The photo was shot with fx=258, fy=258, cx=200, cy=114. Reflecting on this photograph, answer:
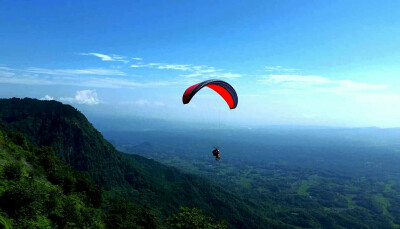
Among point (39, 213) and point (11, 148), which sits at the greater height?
point (11, 148)

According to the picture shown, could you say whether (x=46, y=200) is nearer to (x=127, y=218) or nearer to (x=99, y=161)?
(x=127, y=218)

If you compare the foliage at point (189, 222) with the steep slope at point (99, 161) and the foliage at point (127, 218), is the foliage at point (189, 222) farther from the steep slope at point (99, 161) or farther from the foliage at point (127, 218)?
the steep slope at point (99, 161)

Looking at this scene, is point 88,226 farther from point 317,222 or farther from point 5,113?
point 317,222

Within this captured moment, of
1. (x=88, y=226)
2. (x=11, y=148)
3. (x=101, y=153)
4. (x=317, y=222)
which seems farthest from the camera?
(x=317, y=222)

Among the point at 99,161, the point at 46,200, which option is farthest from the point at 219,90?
the point at 99,161

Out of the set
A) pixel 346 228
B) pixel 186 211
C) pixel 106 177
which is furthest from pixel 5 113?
pixel 346 228

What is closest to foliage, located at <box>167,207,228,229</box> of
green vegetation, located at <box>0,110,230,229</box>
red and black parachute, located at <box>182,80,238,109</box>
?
green vegetation, located at <box>0,110,230,229</box>

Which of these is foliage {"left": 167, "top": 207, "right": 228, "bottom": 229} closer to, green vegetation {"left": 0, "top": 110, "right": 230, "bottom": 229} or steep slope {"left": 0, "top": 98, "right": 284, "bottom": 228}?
green vegetation {"left": 0, "top": 110, "right": 230, "bottom": 229}
